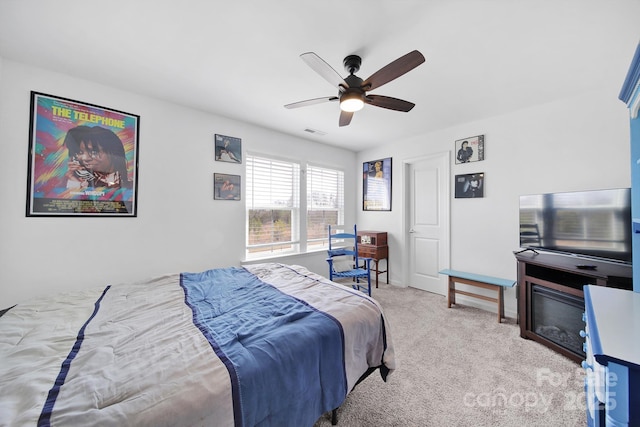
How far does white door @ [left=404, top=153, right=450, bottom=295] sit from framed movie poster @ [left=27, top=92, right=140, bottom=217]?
12.8ft

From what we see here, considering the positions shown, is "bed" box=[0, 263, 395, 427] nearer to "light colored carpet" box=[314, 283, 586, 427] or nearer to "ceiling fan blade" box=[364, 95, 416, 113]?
"light colored carpet" box=[314, 283, 586, 427]

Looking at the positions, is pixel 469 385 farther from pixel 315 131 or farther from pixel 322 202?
pixel 315 131

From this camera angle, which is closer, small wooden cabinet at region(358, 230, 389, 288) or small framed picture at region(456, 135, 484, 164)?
small framed picture at region(456, 135, 484, 164)

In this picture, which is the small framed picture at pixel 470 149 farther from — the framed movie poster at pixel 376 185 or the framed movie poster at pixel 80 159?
the framed movie poster at pixel 80 159

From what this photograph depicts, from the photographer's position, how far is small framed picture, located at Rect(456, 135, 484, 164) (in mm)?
3201

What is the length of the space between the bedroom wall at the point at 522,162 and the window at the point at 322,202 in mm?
1451

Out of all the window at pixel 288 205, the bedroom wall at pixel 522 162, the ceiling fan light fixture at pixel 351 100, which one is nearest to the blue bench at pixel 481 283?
the bedroom wall at pixel 522 162

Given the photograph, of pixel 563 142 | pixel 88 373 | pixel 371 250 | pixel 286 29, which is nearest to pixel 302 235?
pixel 371 250

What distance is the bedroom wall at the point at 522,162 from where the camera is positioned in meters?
2.33

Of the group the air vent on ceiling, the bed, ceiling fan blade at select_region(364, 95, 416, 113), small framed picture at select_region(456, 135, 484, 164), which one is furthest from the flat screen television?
the air vent on ceiling

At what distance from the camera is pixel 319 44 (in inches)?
70.0

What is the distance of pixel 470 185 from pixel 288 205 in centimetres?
268

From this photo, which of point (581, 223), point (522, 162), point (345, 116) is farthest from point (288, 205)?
point (581, 223)

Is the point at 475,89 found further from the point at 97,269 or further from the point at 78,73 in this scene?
the point at 97,269
